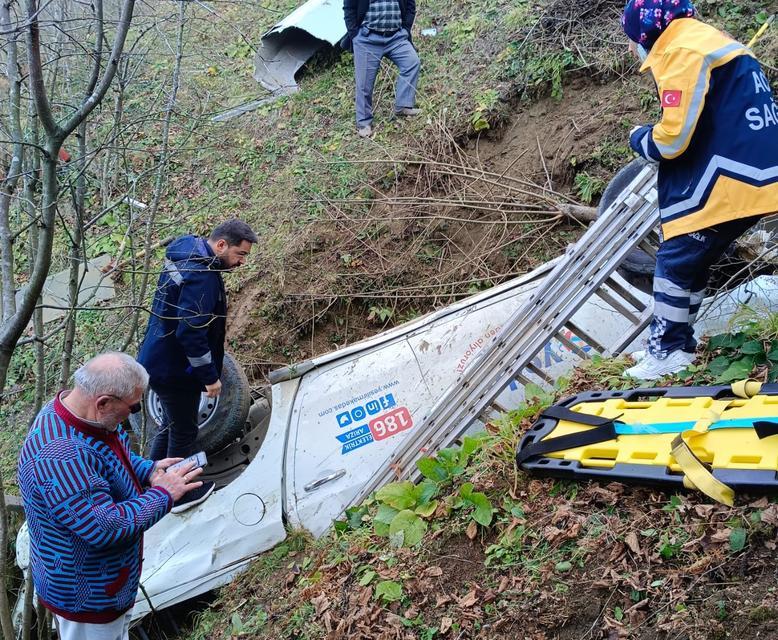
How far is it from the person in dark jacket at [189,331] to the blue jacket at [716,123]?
2.81m

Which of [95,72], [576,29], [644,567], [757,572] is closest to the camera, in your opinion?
[757,572]

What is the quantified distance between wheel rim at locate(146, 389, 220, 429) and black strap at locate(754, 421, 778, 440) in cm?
396

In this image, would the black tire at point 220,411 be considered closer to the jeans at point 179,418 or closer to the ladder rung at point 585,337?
the jeans at point 179,418

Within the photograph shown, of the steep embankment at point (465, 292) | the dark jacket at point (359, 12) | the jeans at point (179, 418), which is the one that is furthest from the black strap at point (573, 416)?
the dark jacket at point (359, 12)

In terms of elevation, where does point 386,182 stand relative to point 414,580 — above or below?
above

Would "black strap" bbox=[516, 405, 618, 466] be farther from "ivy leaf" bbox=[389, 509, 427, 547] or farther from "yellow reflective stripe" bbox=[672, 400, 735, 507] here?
"ivy leaf" bbox=[389, 509, 427, 547]

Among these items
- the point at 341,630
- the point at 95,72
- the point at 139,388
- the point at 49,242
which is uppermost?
the point at 95,72

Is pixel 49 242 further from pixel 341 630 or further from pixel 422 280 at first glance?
pixel 422 280

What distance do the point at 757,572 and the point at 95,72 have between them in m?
3.54

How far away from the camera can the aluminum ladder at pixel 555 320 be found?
4.11 m

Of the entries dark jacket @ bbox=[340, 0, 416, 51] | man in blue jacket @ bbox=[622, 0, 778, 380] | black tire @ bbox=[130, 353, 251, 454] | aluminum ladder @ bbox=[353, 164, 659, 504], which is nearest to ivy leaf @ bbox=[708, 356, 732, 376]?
man in blue jacket @ bbox=[622, 0, 778, 380]

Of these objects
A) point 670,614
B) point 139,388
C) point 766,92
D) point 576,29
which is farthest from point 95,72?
point 576,29

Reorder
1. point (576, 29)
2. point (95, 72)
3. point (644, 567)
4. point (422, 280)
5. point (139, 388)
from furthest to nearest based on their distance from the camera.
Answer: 1. point (576, 29)
2. point (422, 280)
3. point (95, 72)
4. point (139, 388)
5. point (644, 567)

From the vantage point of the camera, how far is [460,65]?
8.51 m
